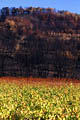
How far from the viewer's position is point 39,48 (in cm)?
3256

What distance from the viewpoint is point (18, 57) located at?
32.4 meters

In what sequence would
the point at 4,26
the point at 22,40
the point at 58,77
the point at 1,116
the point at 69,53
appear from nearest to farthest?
the point at 1,116, the point at 58,77, the point at 69,53, the point at 22,40, the point at 4,26

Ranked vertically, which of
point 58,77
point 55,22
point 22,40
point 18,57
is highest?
point 55,22

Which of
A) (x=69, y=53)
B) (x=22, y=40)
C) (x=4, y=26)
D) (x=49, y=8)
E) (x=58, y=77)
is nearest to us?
(x=58, y=77)

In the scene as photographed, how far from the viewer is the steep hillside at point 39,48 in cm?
3073

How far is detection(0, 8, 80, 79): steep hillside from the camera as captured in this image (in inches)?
1210

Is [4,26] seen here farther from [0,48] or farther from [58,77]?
[58,77]

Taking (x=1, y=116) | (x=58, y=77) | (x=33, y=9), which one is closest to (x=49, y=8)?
(x=33, y=9)

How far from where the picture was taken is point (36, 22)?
38125 mm

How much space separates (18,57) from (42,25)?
7.73 metres

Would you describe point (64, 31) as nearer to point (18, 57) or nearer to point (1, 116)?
point (18, 57)

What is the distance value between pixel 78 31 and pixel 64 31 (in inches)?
80.3

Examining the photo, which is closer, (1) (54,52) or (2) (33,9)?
(1) (54,52)

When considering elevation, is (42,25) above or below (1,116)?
above
